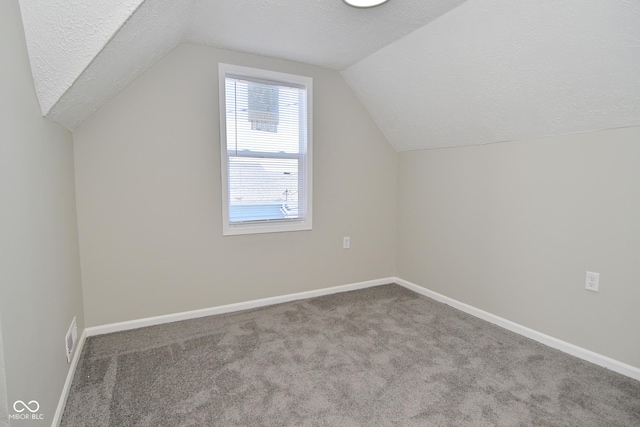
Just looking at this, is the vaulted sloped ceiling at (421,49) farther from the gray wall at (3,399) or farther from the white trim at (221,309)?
the white trim at (221,309)

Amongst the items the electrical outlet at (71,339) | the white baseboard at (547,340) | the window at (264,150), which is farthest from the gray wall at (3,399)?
the white baseboard at (547,340)

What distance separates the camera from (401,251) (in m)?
3.63

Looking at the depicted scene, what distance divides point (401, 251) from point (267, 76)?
7.40 feet

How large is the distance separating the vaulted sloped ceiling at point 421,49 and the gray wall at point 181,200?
210 millimetres

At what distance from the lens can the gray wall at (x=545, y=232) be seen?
194 centimetres

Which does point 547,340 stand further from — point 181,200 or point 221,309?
point 181,200

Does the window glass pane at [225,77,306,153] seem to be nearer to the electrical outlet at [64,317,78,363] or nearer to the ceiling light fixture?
the ceiling light fixture

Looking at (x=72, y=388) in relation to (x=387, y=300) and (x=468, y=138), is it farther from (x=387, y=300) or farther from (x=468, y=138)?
(x=468, y=138)

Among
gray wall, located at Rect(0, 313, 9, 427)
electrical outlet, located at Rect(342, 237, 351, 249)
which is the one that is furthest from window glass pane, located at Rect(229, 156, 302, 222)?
gray wall, located at Rect(0, 313, 9, 427)

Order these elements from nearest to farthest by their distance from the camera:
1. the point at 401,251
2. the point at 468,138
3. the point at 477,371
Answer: the point at 477,371 → the point at 468,138 → the point at 401,251

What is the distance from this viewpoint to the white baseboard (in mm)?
1940

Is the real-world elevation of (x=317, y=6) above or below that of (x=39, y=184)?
above

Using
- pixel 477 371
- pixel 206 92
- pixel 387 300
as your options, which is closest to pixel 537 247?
pixel 477 371

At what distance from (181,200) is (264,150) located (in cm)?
83
